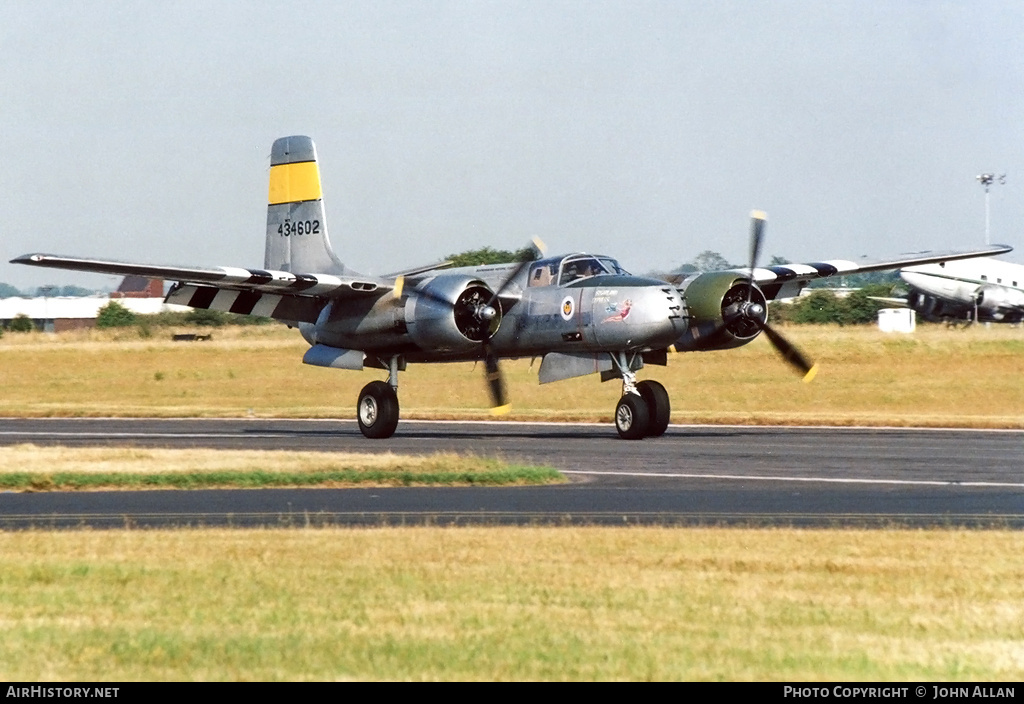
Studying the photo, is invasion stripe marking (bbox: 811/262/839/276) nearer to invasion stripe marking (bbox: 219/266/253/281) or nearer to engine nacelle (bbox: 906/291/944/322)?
invasion stripe marking (bbox: 219/266/253/281)

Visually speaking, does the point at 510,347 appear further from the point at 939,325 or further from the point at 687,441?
the point at 939,325

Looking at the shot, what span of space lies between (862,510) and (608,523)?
11.5ft

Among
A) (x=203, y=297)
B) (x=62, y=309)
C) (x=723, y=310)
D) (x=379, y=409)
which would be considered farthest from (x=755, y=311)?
(x=62, y=309)

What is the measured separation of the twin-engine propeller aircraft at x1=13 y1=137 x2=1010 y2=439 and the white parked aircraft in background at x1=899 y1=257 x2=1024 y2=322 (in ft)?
167

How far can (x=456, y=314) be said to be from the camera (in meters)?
31.2

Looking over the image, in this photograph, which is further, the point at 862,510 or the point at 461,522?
the point at 862,510

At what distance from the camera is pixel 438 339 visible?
31453mm

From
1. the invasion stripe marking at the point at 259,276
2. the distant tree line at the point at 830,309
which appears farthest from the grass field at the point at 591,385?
the distant tree line at the point at 830,309

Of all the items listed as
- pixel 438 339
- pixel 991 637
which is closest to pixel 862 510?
pixel 991 637

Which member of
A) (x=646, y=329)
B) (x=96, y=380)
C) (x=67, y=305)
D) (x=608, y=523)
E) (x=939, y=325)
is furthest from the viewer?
(x=67, y=305)

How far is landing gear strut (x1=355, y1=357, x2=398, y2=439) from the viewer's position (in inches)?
A: 1347

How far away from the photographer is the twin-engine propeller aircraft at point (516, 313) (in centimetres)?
3042

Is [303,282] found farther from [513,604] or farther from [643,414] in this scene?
[513,604]

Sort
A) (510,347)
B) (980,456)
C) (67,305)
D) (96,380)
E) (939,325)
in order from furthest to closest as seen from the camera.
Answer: (67,305) → (939,325) → (96,380) → (510,347) → (980,456)
